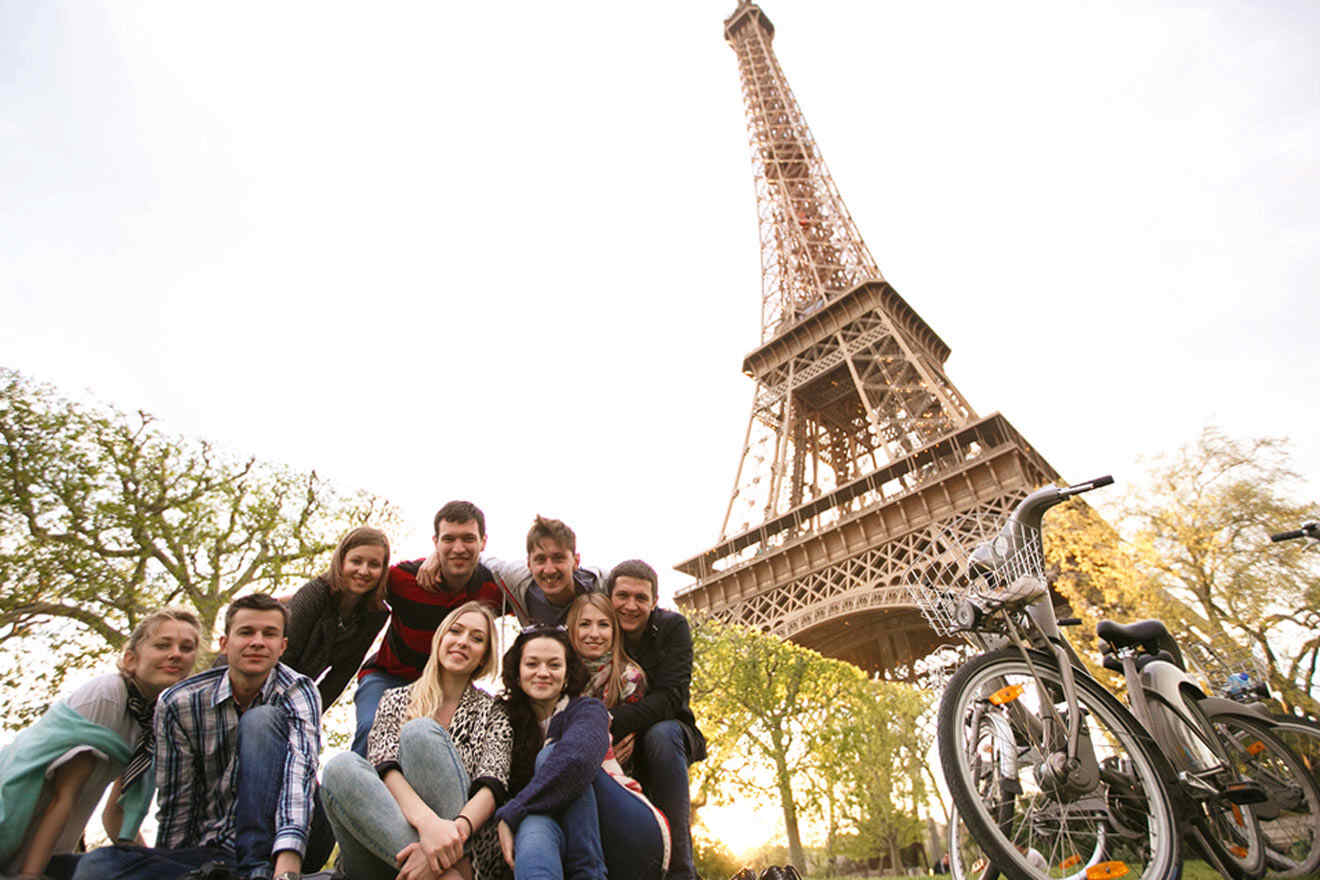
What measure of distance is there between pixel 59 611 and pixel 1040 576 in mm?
13082

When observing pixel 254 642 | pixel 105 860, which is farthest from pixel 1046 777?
pixel 105 860

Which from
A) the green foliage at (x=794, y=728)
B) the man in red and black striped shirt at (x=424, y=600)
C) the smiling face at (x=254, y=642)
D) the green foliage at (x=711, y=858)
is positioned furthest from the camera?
the green foliage at (x=711, y=858)

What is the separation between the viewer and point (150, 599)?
36.5 ft

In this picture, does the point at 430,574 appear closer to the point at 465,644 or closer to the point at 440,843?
the point at 465,644

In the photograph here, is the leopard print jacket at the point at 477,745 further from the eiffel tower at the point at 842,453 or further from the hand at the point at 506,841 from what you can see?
the eiffel tower at the point at 842,453

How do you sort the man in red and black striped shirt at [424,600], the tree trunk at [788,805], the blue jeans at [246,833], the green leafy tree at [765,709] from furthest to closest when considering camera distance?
the tree trunk at [788,805], the green leafy tree at [765,709], the man in red and black striped shirt at [424,600], the blue jeans at [246,833]

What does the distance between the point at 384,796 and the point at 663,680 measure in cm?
121

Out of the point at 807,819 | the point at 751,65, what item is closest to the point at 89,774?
the point at 807,819

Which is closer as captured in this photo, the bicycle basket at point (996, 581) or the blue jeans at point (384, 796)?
the blue jeans at point (384, 796)

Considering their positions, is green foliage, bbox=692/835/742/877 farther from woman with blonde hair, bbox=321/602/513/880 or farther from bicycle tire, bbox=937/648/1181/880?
woman with blonde hair, bbox=321/602/513/880

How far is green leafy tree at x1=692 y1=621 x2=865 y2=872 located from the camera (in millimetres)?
15023

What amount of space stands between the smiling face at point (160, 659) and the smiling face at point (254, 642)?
15cm

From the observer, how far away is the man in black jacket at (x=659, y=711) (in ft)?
8.95

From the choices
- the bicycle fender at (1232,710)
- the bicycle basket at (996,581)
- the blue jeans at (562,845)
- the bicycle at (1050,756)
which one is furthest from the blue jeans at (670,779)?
the bicycle fender at (1232,710)
